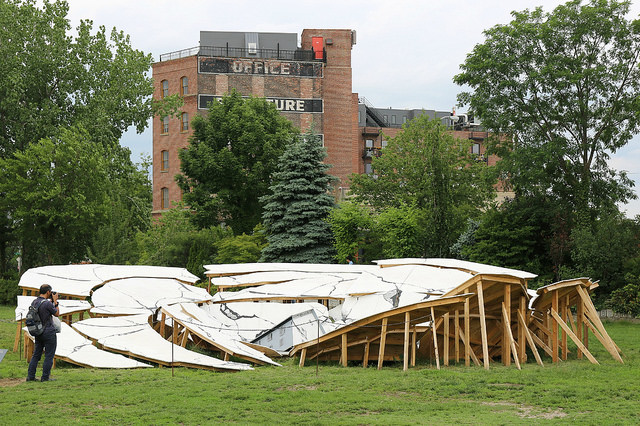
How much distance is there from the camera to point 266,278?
26.8 m

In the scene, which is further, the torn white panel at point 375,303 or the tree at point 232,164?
the tree at point 232,164

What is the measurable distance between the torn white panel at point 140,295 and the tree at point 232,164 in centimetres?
2251

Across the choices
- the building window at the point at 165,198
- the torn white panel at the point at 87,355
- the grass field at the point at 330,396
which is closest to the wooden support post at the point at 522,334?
the grass field at the point at 330,396

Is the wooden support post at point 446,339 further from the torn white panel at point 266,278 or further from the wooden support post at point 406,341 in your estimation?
the torn white panel at point 266,278

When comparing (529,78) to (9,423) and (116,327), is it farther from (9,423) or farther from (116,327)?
(9,423)

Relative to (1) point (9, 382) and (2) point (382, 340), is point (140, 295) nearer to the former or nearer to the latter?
(1) point (9, 382)

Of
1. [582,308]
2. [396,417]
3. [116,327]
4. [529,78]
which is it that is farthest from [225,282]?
[529,78]

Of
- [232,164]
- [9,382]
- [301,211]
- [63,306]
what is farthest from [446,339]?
[232,164]

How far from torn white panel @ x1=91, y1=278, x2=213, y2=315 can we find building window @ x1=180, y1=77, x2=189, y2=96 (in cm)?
4340

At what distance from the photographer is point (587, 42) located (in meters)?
38.3

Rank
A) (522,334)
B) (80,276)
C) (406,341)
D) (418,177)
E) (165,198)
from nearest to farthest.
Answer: (406,341) → (522,334) → (80,276) → (418,177) → (165,198)

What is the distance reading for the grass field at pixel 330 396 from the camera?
12.0 metres

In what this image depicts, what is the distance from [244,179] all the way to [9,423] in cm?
3837

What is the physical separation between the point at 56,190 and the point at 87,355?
25.9m
